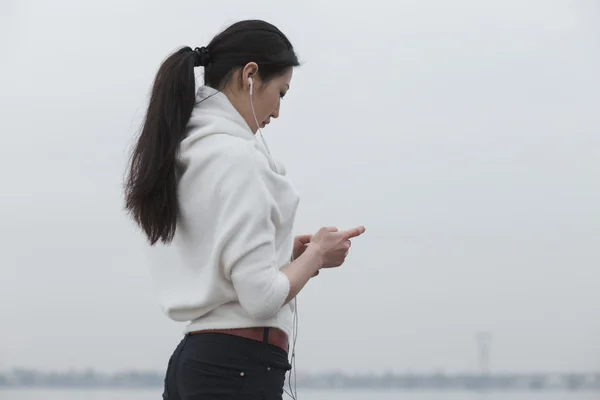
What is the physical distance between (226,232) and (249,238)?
31 mm

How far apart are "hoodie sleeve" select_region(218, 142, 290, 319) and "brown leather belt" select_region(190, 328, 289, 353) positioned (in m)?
0.03

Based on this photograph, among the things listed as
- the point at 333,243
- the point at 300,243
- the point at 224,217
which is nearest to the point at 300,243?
the point at 300,243

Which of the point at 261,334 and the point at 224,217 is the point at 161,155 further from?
the point at 261,334

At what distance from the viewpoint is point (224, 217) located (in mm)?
1318

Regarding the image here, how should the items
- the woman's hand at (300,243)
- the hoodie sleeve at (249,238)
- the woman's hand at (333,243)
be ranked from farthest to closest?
the woman's hand at (300,243) → the woman's hand at (333,243) → the hoodie sleeve at (249,238)

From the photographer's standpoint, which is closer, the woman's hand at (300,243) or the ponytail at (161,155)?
the ponytail at (161,155)

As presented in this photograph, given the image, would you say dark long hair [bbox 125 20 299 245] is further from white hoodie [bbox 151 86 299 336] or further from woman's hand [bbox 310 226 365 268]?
woman's hand [bbox 310 226 365 268]

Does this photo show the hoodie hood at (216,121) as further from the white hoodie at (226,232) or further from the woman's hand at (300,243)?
the woman's hand at (300,243)

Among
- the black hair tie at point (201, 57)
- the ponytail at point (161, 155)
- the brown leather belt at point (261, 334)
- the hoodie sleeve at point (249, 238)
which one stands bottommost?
the brown leather belt at point (261, 334)

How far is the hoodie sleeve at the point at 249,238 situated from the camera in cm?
129

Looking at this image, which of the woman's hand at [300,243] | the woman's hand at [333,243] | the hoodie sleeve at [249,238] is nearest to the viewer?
the hoodie sleeve at [249,238]

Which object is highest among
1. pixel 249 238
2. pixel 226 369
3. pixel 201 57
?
pixel 201 57

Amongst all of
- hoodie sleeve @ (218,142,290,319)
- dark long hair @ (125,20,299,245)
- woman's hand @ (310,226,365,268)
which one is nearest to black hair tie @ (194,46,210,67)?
dark long hair @ (125,20,299,245)

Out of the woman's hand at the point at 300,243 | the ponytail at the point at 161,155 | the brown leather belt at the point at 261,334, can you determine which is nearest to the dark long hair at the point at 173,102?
the ponytail at the point at 161,155
